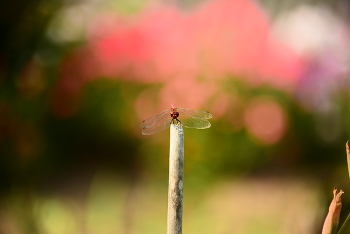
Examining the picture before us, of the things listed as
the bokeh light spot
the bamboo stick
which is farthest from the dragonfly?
the bamboo stick

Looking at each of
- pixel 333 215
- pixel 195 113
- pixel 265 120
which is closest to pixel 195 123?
pixel 195 113

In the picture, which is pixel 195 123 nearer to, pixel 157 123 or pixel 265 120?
pixel 157 123

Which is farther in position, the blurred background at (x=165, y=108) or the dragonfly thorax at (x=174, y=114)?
the blurred background at (x=165, y=108)

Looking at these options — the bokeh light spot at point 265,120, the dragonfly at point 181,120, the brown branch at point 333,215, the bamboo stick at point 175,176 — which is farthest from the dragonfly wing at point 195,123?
the brown branch at point 333,215

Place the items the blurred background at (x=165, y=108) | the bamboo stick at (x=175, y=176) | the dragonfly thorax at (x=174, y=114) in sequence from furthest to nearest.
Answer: the blurred background at (x=165, y=108) → the dragonfly thorax at (x=174, y=114) → the bamboo stick at (x=175, y=176)

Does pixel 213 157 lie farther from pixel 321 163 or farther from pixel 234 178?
pixel 321 163

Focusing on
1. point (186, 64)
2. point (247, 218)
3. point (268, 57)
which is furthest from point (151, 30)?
point (247, 218)

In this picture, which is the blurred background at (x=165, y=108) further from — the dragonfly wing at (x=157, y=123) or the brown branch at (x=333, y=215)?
the brown branch at (x=333, y=215)
